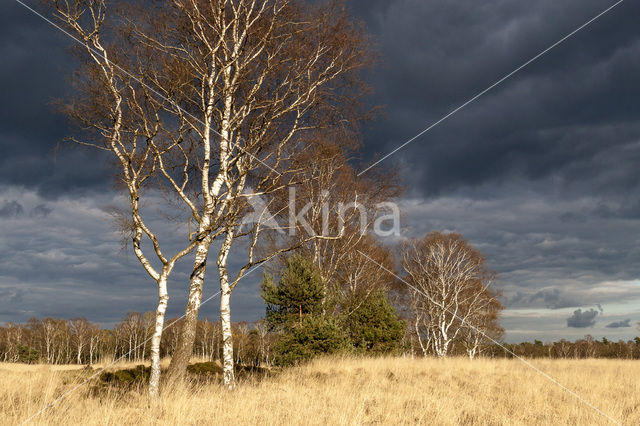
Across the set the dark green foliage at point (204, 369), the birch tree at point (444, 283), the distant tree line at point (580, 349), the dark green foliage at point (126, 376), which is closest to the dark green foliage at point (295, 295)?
the dark green foliage at point (204, 369)

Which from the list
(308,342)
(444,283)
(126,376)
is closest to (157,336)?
(126,376)

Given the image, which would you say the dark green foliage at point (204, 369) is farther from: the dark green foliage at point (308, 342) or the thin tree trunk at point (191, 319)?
the thin tree trunk at point (191, 319)

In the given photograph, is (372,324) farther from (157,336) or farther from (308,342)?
(157,336)

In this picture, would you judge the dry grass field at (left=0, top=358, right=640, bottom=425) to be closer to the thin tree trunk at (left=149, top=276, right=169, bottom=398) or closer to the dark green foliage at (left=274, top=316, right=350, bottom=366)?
the thin tree trunk at (left=149, top=276, right=169, bottom=398)

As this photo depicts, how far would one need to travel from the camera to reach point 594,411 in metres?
8.02

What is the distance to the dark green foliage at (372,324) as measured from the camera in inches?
831

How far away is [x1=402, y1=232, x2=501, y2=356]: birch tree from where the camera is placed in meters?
31.0

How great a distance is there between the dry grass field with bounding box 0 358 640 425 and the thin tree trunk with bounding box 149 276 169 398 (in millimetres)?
381

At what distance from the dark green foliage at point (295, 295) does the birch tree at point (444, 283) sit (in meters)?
15.3

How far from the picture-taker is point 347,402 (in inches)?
288

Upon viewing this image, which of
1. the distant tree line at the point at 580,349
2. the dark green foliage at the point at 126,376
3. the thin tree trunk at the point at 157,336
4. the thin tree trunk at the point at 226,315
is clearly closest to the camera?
the thin tree trunk at the point at 157,336

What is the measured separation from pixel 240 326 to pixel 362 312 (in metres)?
72.6

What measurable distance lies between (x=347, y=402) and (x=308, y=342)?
8414mm

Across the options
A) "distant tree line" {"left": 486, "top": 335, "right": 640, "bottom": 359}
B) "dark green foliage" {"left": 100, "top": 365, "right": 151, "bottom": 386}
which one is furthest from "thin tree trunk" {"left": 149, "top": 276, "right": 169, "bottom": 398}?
"distant tree line" {"left": 486, "top": 335, "right": 640, "bottom": 359}
